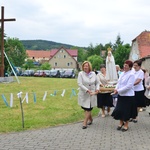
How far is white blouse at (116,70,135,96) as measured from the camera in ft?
25.4

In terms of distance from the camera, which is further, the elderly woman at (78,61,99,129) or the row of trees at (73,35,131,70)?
the row of trees at (73,35,131,70)

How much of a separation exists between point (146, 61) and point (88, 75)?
22.0m

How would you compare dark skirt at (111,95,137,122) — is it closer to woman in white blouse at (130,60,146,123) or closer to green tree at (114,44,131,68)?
woman in white blouse at (130,60,146,123)

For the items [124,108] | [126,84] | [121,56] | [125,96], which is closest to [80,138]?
[124,108]

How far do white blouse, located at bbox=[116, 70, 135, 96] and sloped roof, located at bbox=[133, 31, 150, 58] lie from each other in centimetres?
3138

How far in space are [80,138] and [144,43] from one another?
116ft

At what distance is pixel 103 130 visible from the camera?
7.91 m

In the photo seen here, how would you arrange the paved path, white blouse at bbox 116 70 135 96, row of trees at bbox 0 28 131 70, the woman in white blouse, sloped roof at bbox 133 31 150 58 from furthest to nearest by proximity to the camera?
row of trees at bbox 0 28 131 70 < sloped roof at bbox 133 31 150 58 < the woman in white blouse < white blouse at bbox 116 70 135 96 < the paved path

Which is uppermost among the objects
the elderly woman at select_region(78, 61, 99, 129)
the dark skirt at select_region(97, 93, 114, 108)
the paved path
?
the elderly woman at select_region(78, 61, 99, 129)

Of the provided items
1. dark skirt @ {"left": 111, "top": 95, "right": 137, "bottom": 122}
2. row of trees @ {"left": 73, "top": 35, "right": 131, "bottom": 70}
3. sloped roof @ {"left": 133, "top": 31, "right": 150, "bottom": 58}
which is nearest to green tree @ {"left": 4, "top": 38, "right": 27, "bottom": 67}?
row of trees @ {"left": 73, "top": 35, "right": 131, "bottom": 70}

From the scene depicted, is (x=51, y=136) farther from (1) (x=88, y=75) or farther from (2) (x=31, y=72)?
(2) (x=31, y=72)

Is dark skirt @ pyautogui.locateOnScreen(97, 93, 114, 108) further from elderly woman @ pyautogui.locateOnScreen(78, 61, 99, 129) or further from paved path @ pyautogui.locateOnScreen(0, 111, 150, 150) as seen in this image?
elderly woman @ pyautogui.locateOnScreen(78, 61, 99, 129)

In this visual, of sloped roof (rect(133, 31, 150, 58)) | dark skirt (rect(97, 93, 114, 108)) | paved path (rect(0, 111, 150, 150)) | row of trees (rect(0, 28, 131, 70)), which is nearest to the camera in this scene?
paved path (rect(0, 111, 150, 150))

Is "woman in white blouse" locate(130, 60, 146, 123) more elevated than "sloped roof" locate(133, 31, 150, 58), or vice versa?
"sloped roof" locate(133, 31, 150, 58)
